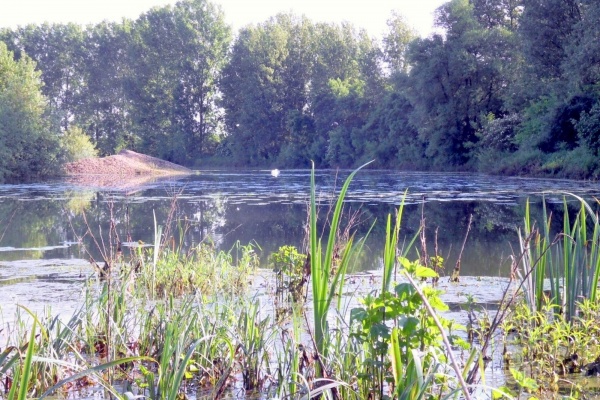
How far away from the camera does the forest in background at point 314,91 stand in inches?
984

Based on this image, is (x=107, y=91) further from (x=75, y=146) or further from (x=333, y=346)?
(x=333, y=346)

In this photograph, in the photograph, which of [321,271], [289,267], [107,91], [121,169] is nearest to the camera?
[321,271]

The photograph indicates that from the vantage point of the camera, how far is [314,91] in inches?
2178

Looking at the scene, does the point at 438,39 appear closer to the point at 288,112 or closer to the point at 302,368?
the point at 288,112

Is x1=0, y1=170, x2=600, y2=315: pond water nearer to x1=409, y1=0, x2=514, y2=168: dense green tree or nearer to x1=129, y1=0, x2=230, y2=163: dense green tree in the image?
x1=409, y1=0, x2=514, y2=168: dense green tree

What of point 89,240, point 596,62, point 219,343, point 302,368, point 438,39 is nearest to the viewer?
point 302,368

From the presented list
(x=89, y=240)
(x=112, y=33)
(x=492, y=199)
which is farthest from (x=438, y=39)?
(x=112, y=33)

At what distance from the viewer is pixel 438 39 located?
1362 inches

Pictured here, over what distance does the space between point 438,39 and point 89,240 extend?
2745cm

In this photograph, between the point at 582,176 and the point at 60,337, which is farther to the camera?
the point at 582,176

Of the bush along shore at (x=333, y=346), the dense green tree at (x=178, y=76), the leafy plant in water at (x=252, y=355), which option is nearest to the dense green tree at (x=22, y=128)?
the bush along shore at (x=333, y=346)

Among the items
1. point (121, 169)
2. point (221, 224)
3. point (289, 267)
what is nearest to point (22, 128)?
point (121, 169)

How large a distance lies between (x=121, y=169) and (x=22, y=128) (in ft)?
25.4

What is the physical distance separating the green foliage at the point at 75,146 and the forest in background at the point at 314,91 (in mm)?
95
